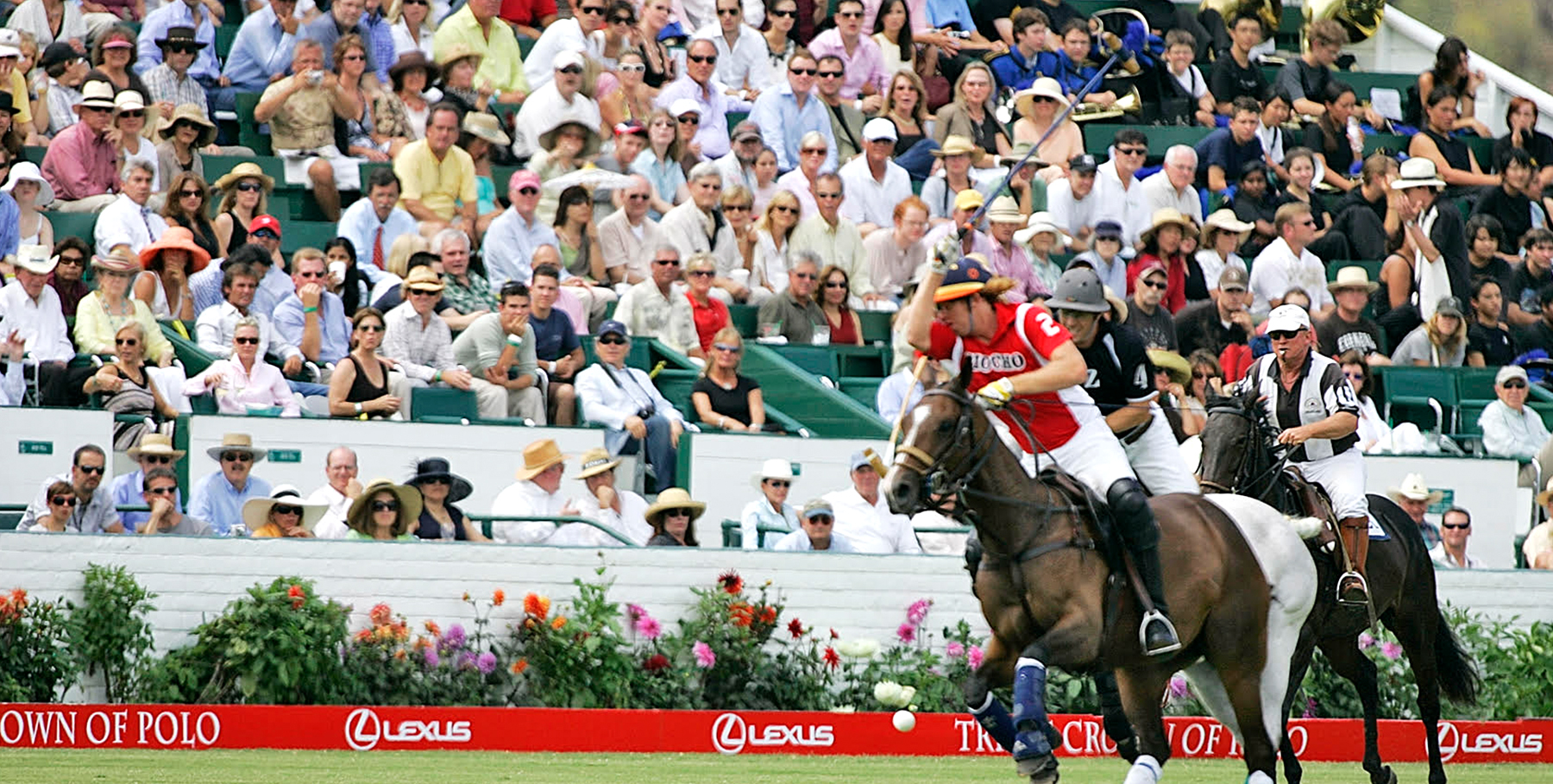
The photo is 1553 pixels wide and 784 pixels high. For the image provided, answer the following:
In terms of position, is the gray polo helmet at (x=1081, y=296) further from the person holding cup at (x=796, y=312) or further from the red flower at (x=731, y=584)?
the person holding cup at (x=796, y=312)

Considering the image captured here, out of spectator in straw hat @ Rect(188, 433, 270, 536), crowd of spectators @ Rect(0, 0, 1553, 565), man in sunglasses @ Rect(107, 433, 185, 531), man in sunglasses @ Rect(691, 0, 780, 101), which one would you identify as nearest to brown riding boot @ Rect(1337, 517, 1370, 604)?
crowd of spectators @ Rect(0, 0, 1553, 565)

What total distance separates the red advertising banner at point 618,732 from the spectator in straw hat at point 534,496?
66.4 inches

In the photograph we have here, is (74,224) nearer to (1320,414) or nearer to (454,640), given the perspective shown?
(454,640)

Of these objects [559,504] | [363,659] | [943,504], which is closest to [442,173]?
[559,504]

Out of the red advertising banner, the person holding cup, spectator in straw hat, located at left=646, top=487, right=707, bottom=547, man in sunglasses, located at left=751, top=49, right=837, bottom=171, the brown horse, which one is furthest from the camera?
man in sunglasses, located at left=751, top=49, right=837, bottom=171

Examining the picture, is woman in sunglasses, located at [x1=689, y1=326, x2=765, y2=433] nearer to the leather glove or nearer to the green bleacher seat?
the green bleacher seat

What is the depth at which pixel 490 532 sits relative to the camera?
1455 centimetres

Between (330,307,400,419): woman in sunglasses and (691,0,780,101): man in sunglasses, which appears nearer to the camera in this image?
(330,307,400,419): woman in sunglasses

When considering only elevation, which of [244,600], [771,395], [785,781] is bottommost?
[785,781]

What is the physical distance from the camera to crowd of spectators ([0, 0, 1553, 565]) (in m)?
15.3

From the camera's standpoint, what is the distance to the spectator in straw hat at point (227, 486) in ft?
45.3

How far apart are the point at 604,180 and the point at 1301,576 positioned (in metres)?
8.52

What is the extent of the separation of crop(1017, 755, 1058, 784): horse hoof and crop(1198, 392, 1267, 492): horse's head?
2.86 meters

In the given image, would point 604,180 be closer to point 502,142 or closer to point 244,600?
point 502,142
